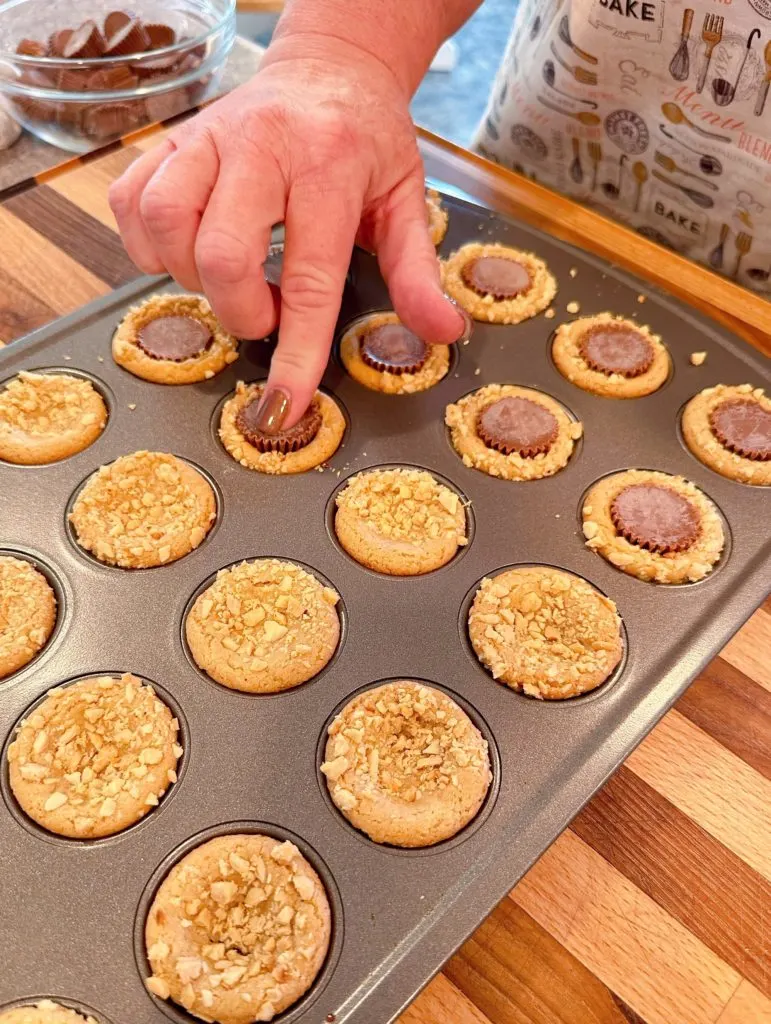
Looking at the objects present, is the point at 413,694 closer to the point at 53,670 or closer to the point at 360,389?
the point at 53,670

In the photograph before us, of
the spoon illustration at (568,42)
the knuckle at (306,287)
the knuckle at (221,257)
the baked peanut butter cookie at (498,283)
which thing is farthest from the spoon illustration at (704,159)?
the knuckle at (221,257)

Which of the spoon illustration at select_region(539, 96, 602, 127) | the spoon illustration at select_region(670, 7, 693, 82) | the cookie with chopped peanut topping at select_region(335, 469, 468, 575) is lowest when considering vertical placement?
the cookie with chopped peanut topping at select_region(335, 469, 468, 575)

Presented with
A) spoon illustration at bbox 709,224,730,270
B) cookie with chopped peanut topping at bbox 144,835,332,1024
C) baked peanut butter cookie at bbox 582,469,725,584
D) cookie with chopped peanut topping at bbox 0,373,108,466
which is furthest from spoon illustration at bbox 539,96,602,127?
cookie with chopped peanut topping at bbox 144,835,332,1024

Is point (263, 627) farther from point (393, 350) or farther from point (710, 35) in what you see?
point (710, 35)

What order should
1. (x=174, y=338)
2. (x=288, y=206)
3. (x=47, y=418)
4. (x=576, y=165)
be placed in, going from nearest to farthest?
(x=288, y=206) < (x=47, y=418) < (x=174, y=338) < (x=576, y=165)

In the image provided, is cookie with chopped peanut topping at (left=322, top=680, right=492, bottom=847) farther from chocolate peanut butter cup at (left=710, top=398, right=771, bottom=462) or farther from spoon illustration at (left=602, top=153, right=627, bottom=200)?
spoon illustration at (left=602, top=153, right=627, bottom=200)

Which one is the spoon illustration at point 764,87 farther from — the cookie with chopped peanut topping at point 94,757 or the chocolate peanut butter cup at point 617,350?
the cookie with chopped peanut topping at point 94,757

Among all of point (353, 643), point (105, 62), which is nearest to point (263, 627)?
point (353, 643)
